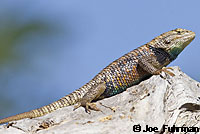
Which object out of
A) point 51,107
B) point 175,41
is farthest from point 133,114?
point 175,41

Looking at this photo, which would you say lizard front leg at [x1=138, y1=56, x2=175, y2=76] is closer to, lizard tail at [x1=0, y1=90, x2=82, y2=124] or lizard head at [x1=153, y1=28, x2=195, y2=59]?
lizard head at [x1=153, y1=28, x2=195, y2=59]

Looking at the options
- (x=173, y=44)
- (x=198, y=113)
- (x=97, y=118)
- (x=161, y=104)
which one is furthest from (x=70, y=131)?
(x=173, y=44)

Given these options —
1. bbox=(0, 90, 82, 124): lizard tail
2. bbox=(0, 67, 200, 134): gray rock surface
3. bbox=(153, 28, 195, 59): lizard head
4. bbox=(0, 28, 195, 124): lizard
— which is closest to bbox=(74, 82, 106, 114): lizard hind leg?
bbox=(0, 28, 195, 124): lizard

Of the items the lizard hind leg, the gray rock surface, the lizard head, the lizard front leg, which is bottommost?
the gray rock surface

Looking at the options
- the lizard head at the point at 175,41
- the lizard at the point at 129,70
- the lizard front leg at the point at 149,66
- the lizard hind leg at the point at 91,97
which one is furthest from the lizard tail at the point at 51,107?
the lizard head at the point at 175,41

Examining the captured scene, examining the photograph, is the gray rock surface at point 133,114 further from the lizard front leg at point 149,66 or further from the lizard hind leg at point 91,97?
the lizard front leg at point 149,66

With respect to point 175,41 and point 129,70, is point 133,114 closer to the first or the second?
point 129,70

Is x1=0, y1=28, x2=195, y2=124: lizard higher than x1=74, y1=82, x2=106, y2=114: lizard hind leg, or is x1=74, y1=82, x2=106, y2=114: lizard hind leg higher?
x1=0, y1=28, x2=195, y2=124: lizard
